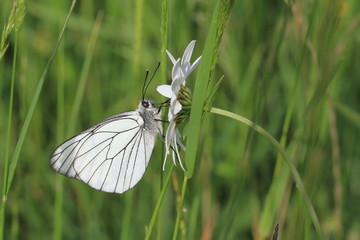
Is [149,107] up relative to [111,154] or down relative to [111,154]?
up

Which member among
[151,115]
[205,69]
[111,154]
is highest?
[205,69]

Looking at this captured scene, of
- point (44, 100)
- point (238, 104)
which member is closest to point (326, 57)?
point (238, 104)

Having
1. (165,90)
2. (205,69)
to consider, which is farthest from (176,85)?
(205,69)

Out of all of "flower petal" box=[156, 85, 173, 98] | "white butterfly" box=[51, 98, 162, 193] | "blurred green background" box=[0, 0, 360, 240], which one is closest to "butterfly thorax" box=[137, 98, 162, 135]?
"white butterfly" box=[51, 98, 162, 193]

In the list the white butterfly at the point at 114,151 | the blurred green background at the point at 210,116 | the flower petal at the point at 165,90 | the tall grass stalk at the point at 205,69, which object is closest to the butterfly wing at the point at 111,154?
the white butterfly at the point at 114,151

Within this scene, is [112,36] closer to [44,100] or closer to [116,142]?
[44,100]

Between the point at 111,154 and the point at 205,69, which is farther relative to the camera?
the point at 111,154

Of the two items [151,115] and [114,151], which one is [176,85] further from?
[114,151]

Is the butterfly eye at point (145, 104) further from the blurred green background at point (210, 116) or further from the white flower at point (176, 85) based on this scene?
the white flower at point (176, 85)
